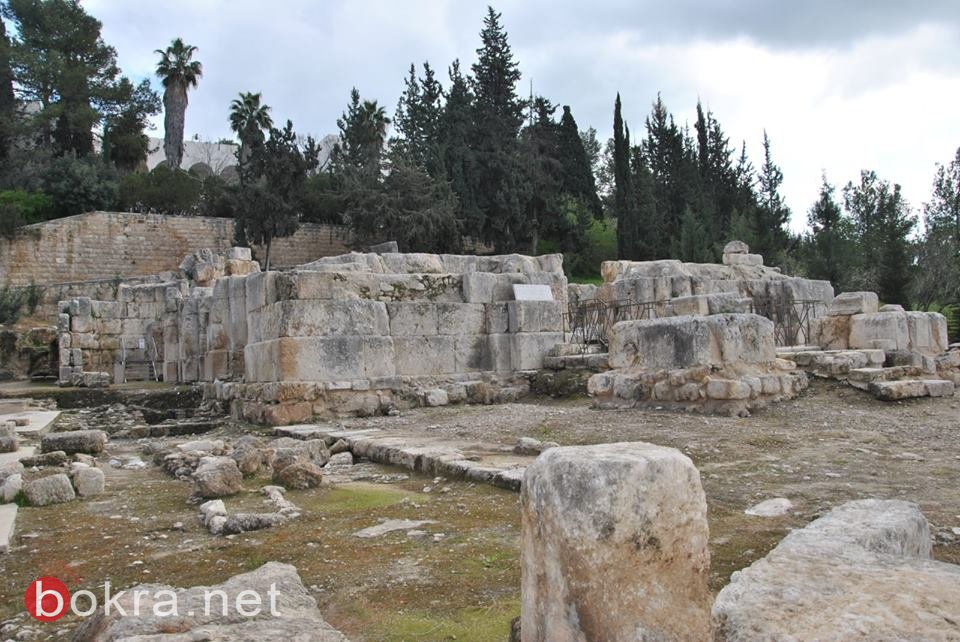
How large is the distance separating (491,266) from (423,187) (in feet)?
83.3

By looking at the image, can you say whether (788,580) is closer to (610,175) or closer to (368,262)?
(368,262)

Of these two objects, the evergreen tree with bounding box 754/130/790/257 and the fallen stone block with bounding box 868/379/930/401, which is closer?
the fallen stone block with bounding box 868/379/930/401

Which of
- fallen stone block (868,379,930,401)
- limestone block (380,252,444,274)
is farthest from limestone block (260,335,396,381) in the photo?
fallen stone block (868,379,930,401)

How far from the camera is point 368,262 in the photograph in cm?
1125

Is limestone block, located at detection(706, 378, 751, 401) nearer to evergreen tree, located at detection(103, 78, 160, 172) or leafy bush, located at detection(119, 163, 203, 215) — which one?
leafy bush, located at detection(119, 163, 203, 215)

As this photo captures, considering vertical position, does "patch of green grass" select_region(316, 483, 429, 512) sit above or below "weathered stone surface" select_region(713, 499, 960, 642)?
below

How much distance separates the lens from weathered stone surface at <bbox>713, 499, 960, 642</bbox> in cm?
185

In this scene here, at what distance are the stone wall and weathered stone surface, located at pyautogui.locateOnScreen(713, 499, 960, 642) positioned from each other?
3473 cm

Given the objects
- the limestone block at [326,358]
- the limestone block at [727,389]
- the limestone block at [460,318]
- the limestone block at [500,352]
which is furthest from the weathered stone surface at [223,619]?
the limestone block at [500,352]

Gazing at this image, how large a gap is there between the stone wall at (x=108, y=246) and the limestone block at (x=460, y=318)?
27.0m

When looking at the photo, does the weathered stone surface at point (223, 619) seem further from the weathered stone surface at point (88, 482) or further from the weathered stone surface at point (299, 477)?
the weathered stone surface at point (88, 482)

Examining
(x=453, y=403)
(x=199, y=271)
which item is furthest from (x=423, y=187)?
(x=453, y=403)

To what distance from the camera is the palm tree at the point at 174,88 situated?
44.4 meters

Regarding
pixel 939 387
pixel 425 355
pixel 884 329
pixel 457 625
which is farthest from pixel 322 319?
pixel 884 329
